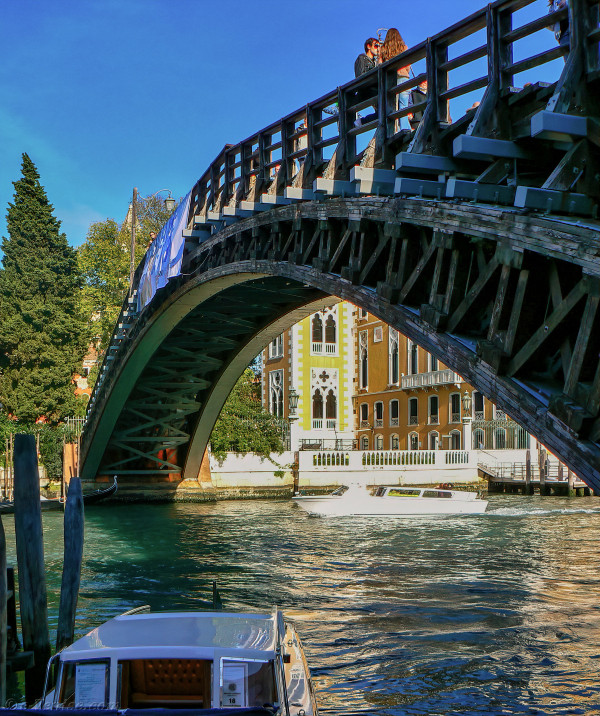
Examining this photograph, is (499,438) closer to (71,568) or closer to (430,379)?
(430,379)

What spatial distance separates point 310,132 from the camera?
40.1 feet

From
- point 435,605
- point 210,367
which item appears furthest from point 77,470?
point 435,605

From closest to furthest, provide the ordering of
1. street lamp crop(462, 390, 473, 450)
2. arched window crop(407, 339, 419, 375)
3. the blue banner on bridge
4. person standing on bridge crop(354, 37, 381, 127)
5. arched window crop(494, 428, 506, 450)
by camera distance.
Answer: person standing on bridge crop(354, 37, 381, 127)
the blue banner on bridge
street lamp crop(462, 390, 473, 450)
arched window crop(494, 428, 506, 450)
arched window crop(407, 339, 419, 375)

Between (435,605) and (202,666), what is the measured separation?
6.38 m

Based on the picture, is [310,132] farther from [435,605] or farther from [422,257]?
[435,605]

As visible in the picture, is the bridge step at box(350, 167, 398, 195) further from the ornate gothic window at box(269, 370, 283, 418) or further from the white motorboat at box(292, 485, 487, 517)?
the ornate gothic window at box(269, 370, 283, 418)

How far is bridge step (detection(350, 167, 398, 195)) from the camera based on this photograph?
32.1 feet

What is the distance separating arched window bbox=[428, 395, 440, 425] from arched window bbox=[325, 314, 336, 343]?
18.4 feet

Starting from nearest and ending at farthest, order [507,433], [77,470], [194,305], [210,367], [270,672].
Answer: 1. [270,672]
2. [194,305]
3. [210,367]
4. [77,470]
5. [507,433]

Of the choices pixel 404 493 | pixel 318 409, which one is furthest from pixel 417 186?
pixel 318 409

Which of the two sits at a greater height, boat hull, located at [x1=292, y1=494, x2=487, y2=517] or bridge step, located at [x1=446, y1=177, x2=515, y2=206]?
bridge step, located at [x1=446, y1=177, x2=515, y2=206]

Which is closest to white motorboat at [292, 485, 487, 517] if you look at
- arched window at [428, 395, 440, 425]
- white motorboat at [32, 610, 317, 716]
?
arched window at [428, 395, 440, 425]

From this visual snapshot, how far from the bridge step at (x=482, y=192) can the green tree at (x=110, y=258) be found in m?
31.0

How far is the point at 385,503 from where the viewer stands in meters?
24.5
